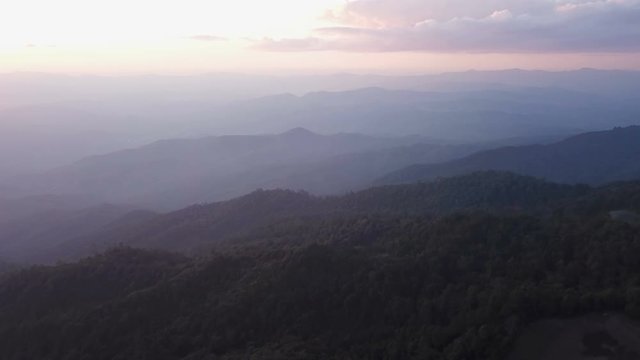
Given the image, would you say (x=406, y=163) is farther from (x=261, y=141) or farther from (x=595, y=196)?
(x=595, y=196)

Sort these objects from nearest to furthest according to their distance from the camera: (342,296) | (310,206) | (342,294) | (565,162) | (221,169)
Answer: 1. (342,296)
2. (342,294)
3. (310,206)
4. (565,162)
5. (221,169)

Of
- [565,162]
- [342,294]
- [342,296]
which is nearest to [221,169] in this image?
[565,162]

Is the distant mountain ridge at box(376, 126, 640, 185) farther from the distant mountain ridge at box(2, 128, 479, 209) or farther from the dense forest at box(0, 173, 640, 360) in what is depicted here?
the dense forest at box(0, 173, 640, 360)

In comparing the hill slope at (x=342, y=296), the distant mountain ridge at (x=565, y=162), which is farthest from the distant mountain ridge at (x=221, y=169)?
the hill slope at (x=342, y=296)

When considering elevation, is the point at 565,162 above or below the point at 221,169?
above

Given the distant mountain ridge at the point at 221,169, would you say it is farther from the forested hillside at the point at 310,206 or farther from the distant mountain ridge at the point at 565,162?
the forested hillside at the point at 310,206

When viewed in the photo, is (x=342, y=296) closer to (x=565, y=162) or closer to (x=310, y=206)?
(x=310, y=206)

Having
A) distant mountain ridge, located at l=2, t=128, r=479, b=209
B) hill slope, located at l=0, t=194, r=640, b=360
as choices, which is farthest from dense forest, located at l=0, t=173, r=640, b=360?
distant mountain ridge, located at l=2, t=128, r=479, b=209

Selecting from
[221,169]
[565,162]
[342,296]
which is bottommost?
[221,169]
